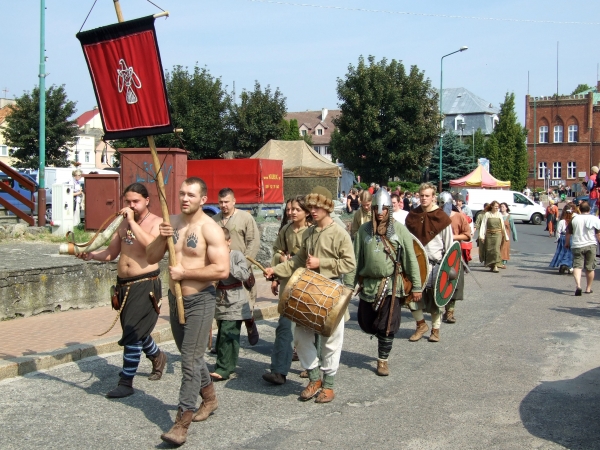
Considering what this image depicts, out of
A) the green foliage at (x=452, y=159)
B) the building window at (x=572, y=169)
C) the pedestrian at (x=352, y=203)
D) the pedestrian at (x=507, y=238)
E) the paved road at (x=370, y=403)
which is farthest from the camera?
the building window at (x=572, y=169)

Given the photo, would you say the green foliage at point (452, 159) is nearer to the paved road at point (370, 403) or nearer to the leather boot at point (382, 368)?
the paved road at point (370, 403)

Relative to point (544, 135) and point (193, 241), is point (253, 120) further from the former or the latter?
point (544, 135)

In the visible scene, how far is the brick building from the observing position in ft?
239

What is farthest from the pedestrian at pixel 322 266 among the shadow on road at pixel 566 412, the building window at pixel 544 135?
the building window at pixel 544 135

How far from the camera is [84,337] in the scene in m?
8.15

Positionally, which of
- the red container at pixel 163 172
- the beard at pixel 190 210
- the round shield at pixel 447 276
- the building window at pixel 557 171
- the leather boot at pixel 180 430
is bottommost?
the leather boot at pixel 180 430

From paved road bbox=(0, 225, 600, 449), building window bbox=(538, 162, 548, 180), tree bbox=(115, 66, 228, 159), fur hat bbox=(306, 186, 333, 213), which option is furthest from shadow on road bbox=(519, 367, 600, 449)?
building window bbox=(538, 162, 548, 180)

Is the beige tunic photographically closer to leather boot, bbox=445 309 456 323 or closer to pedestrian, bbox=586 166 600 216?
leather boot, bbox=445 309 456 323

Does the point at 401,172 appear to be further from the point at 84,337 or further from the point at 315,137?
the point at 315,137

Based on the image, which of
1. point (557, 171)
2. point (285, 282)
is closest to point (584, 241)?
point (285, 282)

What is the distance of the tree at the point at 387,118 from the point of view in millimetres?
38156

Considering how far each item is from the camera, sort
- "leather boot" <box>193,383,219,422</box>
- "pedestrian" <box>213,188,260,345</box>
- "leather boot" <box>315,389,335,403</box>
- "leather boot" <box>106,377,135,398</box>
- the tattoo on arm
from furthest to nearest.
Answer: "pedestrian" <box>213,188,260,345</box>
"leather boot" <box>106,377,135,398</box>
"leather boot" <box>315,389,335,403</box>
"leather boot" <box>193,383,219,422</box>
the tattoo on arm

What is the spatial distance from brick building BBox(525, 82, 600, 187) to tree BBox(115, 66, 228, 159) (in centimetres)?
4424

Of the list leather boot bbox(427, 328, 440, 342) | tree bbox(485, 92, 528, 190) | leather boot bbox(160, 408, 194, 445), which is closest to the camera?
leather boot bbox(160, 408, 194, 445)
